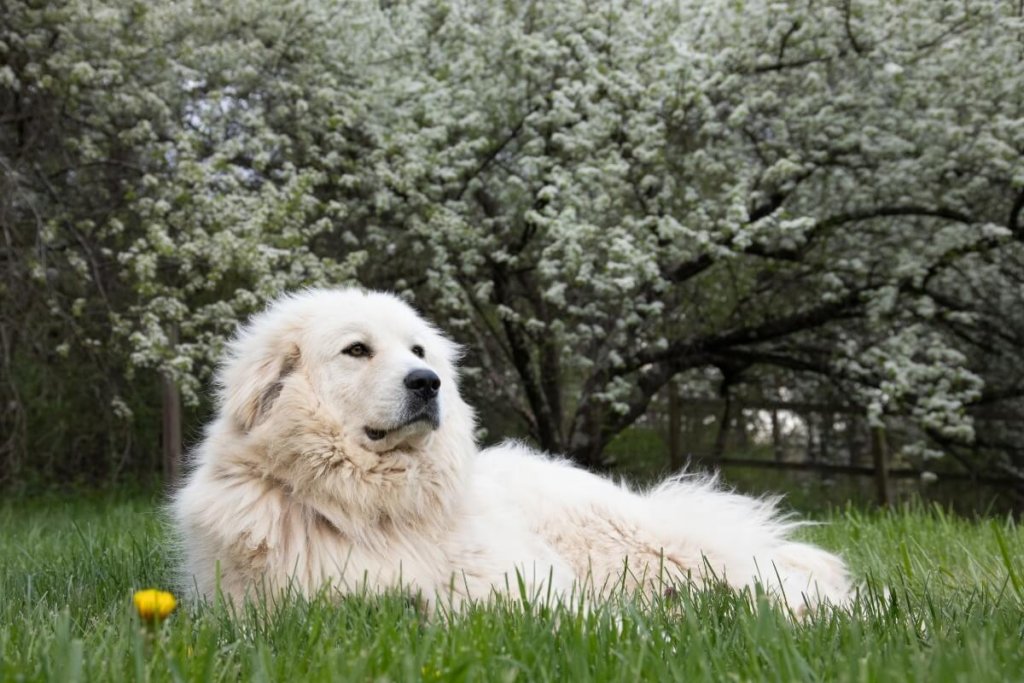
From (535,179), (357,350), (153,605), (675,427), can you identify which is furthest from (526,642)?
(675,427)

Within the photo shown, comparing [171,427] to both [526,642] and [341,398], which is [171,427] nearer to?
[341,398]

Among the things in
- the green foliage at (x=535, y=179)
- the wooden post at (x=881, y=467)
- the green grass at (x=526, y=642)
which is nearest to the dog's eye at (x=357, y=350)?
the green grass at (x=526, y=642)

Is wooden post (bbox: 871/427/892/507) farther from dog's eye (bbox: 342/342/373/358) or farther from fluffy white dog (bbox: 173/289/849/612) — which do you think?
dog's eye (bbox: 342/342/373/358)

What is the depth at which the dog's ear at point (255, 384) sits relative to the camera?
10.1 feet

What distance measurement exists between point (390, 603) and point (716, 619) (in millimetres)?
806

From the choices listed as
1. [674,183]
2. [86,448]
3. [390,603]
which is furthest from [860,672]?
[86,448]

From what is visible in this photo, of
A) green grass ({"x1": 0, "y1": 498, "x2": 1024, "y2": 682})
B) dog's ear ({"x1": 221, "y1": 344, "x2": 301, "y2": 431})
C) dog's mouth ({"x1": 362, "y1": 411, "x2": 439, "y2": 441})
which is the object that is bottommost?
green grass ({"x1": 0, "y1": 498, "x2": 1024, "y2": 682})

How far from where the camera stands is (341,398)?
307cm

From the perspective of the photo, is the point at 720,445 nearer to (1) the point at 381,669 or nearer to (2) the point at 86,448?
(2) the point at 86,448

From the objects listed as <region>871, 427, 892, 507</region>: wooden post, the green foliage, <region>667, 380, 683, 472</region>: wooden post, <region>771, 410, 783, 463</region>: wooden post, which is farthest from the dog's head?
<region>771, 410, 783, 463</region>: wooden post

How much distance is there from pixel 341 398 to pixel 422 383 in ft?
A: 0.87

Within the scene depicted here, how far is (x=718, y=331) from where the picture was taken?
9.63m

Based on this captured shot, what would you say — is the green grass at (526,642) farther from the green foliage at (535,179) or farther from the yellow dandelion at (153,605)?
the green foliage at (535,179)

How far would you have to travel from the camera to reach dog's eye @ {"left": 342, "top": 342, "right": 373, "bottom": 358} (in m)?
3.18
